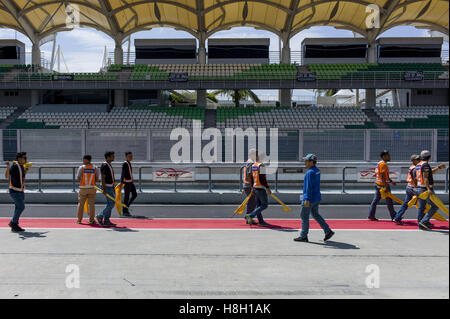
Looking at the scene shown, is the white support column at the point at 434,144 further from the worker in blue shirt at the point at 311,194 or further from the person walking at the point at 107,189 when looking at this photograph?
the person walking at the point at 107,189

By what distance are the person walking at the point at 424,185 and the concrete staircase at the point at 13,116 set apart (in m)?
32.0

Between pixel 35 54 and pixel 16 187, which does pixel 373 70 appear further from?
pixel 16 187

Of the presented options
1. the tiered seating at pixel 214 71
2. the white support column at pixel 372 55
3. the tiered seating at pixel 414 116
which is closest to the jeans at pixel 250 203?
the tiered seating at pixel 414 116

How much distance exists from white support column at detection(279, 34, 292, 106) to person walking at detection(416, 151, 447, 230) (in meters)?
30.6

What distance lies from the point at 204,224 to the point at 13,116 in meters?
31.1

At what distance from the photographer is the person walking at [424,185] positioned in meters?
9.08

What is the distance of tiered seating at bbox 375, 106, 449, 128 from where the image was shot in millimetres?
33781

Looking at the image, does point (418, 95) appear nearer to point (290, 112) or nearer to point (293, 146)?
point (290, 112)

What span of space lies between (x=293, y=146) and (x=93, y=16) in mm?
28825

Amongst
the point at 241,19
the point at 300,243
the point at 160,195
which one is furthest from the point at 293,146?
the point at 241,19

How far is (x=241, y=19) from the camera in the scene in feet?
130

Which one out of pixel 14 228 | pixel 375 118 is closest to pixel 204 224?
pixel 14 228

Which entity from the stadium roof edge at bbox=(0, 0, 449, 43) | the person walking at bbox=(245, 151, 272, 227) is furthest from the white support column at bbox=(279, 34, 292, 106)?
the person walking at bbox=(245, 151, 272, 227)

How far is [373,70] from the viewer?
1547 inches
